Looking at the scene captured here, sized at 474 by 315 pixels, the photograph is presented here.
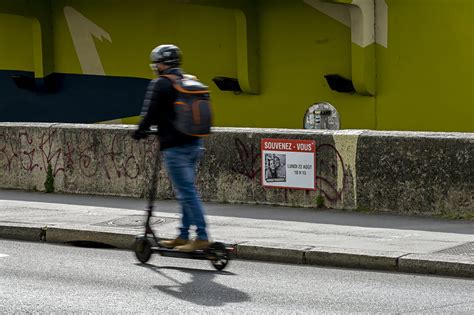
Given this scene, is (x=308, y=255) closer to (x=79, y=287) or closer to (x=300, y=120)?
(x=79, y=287)

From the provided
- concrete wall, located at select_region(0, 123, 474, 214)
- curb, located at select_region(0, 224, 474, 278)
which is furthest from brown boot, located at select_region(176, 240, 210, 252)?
concrete wall, located at select_region(0, 123, 474, 214)

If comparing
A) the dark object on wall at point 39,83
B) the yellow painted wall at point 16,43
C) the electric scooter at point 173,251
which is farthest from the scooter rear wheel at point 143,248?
the yellow painted wall at point 16,43

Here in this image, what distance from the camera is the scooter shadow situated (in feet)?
28.6

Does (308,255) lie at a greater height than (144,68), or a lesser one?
lesser

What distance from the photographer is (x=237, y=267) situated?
1031 cm

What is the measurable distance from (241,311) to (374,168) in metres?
4.98

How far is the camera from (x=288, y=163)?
44.2 feet

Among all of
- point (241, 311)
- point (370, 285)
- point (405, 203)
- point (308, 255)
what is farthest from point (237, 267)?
point (405, 203)

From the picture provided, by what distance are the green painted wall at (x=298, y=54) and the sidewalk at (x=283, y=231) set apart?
5917 millimetres

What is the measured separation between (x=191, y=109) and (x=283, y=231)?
2.43 m

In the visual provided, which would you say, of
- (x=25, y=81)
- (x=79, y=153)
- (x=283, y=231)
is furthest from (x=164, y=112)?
(x=25, y=81)

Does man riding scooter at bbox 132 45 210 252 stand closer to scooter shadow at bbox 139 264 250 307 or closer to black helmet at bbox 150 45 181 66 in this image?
black helmet at bbox 150 45 181 66

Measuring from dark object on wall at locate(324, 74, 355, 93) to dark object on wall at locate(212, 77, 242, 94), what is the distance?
192 centimetres

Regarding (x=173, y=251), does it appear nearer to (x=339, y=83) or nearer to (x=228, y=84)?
(x=339, y=83)
